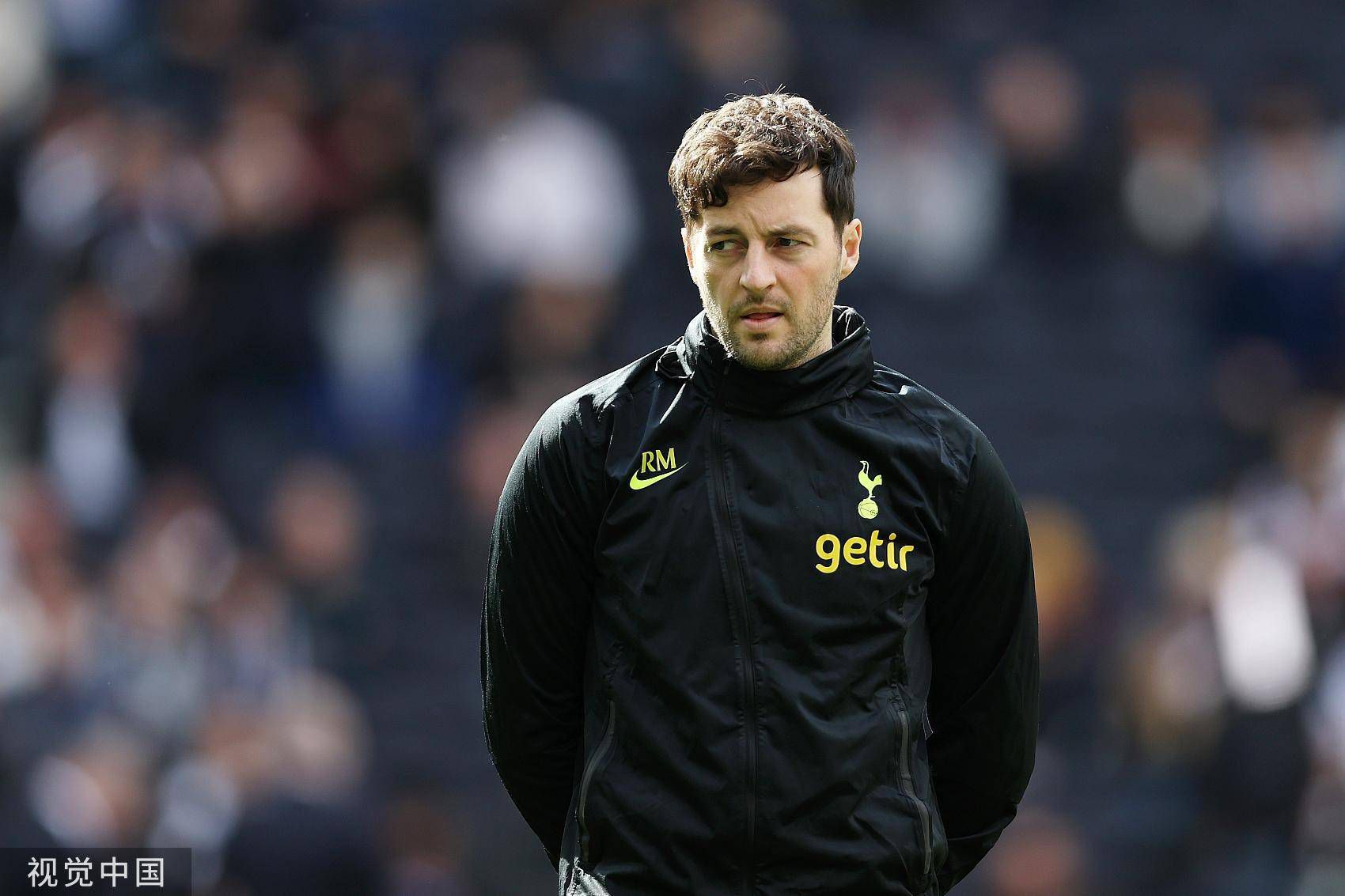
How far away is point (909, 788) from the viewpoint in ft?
8.78

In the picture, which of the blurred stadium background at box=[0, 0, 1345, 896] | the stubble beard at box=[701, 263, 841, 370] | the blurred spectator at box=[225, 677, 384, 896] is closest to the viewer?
the stubble beard at box=[701, 263, 841, 370]

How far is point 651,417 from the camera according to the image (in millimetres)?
2770

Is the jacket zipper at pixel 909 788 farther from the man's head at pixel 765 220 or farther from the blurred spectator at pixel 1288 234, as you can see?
the blurred spectator at pixel 1288 234

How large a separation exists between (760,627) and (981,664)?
426 millimetres

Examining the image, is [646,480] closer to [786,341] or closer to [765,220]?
[786,341]

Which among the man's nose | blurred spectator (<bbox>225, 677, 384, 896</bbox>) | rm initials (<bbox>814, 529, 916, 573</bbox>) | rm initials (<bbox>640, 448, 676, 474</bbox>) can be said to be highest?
the man's nose

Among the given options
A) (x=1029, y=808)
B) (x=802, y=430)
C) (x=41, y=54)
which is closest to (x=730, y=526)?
(x=802, y=430)

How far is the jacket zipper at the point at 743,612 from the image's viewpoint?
2588 millimetres

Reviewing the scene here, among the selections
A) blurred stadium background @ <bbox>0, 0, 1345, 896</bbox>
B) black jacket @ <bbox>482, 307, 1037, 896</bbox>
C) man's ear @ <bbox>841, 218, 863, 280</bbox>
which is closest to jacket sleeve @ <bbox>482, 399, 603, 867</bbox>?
black jacket @ <bbox>482, 307, 1037, 896</bbox>

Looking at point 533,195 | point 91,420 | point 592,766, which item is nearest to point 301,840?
point 91,420

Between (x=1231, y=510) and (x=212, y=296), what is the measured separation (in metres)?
4.69

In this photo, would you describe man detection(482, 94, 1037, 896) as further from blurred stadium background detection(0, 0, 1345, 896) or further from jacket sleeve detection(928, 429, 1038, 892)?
blurred stadium background detection(0, 0, 1345, 896)

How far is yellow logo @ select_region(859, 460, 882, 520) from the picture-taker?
107 inches

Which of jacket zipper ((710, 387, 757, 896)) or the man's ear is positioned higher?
the man's ear
